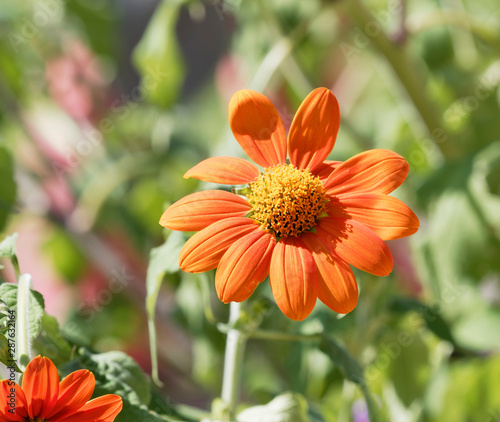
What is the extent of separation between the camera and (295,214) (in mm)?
259

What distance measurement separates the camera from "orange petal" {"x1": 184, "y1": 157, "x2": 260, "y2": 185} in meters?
0.25

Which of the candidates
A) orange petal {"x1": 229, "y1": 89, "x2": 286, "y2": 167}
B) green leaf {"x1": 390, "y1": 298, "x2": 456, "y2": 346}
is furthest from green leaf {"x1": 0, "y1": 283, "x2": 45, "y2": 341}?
green leaf {"x1": 390, "y1": 298, "x2": 456, "y2": 346}

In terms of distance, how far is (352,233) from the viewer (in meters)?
0.24

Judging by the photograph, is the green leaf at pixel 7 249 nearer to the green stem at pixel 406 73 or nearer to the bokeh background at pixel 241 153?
the bokeh background at pixel 241 153

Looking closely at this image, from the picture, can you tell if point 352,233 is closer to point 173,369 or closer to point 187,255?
point 187,255

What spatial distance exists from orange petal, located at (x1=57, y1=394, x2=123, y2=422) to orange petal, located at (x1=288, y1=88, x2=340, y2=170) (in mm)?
126

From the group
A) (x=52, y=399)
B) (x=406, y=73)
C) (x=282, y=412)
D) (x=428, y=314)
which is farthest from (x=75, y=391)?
(x=406, y=73)

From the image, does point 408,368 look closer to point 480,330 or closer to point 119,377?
point 480,330

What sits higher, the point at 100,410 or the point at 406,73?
the point at 406,73

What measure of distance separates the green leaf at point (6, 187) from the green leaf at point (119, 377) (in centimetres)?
14

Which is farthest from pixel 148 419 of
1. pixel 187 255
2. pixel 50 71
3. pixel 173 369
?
pixel 50 71

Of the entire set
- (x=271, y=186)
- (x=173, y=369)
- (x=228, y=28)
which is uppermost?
(x=228, y=28)

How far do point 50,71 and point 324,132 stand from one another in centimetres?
61

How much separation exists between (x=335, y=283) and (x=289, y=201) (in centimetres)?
4
